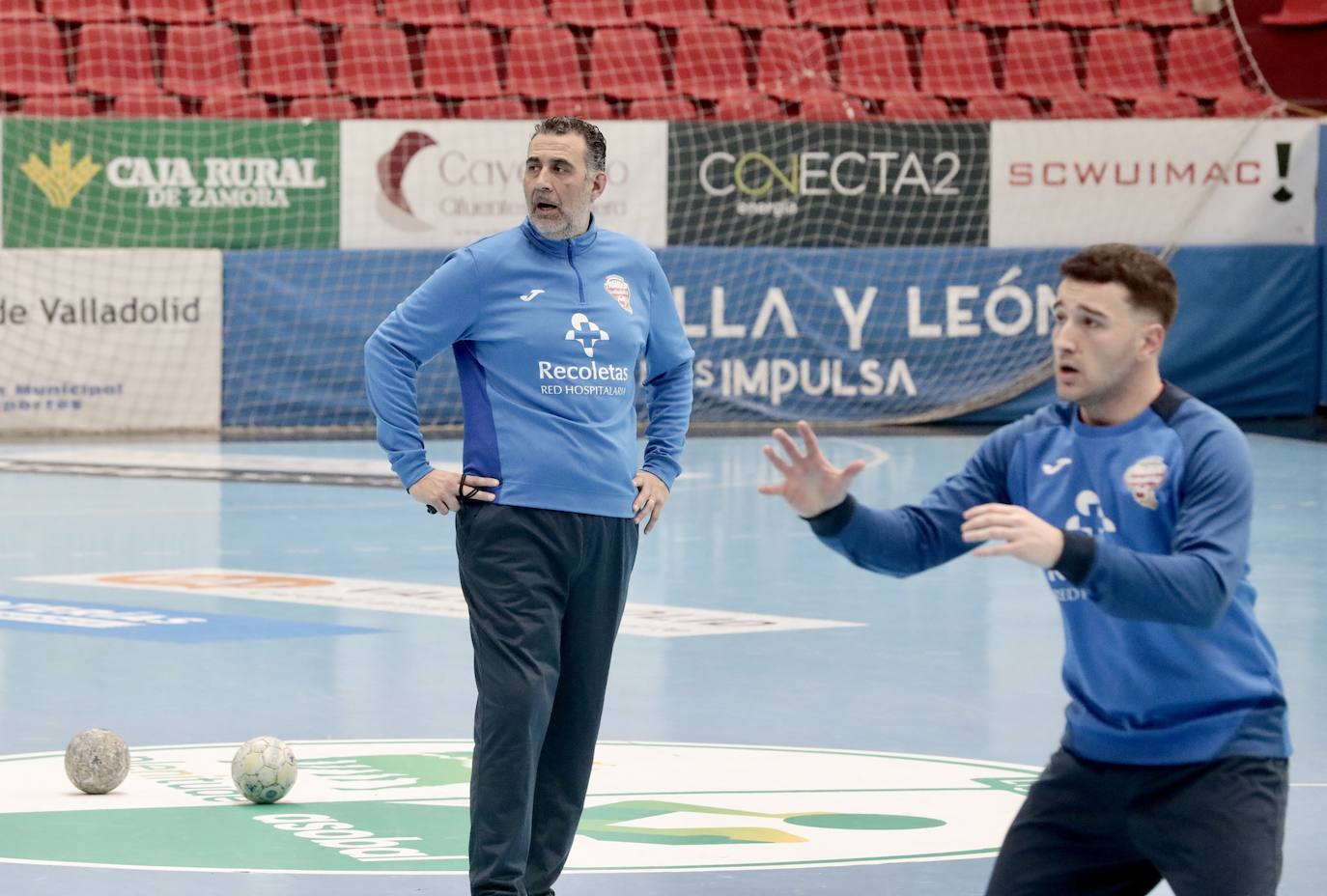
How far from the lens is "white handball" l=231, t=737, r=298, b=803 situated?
287 inches

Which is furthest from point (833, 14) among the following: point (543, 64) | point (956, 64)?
point (543, 64)

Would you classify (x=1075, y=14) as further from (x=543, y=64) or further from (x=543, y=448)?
(x=543, y=448)

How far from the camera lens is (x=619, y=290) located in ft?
20.4

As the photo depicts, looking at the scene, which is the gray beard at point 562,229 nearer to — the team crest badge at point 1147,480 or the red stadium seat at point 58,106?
the team crest badge at point 1147,480

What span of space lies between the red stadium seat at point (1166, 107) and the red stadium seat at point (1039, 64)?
29.0 inches

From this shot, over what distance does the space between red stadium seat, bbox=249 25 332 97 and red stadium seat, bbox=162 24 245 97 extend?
21cm

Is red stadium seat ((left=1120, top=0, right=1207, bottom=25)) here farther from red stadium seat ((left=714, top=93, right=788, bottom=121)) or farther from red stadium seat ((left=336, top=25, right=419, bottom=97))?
red stadium seat ((left=336, top=25, right=419, bottom=97))

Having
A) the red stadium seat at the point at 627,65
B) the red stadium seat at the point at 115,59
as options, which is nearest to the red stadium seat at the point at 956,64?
the red stadium seat at the point at 627,65

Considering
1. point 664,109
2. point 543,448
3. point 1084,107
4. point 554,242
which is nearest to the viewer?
point 543,448

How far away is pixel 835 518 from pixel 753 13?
21.3 meters

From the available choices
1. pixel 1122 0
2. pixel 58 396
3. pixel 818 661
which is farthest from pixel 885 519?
pixel 1122 0

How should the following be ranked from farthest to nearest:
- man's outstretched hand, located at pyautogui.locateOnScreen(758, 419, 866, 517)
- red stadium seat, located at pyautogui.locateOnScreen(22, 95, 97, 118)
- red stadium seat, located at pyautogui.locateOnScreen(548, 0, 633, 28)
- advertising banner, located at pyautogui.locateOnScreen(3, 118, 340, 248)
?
red stadium seat, located at pyautogui.locateOnScreen(548, 0, 633, 28) < red stadium seat, located at pyautogui.locateOnScreen(22, 95, 97, 118) < advertising banner, located at pyautogui.locateOnScreen(3, 118, 340, 248) < man's outstretched hand, located at pyautogui.locateOnScreen(758, 419, 866, 517)

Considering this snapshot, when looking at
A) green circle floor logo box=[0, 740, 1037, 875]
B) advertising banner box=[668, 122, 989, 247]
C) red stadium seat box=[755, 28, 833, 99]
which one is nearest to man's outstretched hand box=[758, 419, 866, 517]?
green circle floor logo box=[0, 740, 1037, 875]

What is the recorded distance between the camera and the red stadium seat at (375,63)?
78.6 ft
